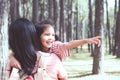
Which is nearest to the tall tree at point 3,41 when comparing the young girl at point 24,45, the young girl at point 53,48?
the young girl at point 53,48

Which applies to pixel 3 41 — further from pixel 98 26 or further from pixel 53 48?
pixel 98 26

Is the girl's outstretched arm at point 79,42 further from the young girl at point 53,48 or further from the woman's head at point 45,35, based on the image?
the woman's head at point 45,35

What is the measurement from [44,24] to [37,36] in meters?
0.16

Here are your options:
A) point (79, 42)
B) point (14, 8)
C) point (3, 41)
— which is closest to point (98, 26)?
point (3, 41)

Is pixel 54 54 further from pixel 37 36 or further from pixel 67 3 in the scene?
pixel 67 3

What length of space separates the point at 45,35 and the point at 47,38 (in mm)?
32

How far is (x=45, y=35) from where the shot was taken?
3.27 metres

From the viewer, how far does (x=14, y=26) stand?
309 cm

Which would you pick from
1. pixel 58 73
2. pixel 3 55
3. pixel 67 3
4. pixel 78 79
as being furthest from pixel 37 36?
pixel 67 3

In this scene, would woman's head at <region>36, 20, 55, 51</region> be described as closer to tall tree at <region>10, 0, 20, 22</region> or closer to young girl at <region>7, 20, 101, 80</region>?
young girl at <region>7, 20, 101, 80</region>

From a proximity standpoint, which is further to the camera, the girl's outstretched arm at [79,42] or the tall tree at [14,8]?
the tall tree at [14,8]

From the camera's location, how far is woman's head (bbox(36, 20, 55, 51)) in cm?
325

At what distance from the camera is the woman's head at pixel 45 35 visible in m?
3.25

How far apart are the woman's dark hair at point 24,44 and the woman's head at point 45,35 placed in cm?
17
